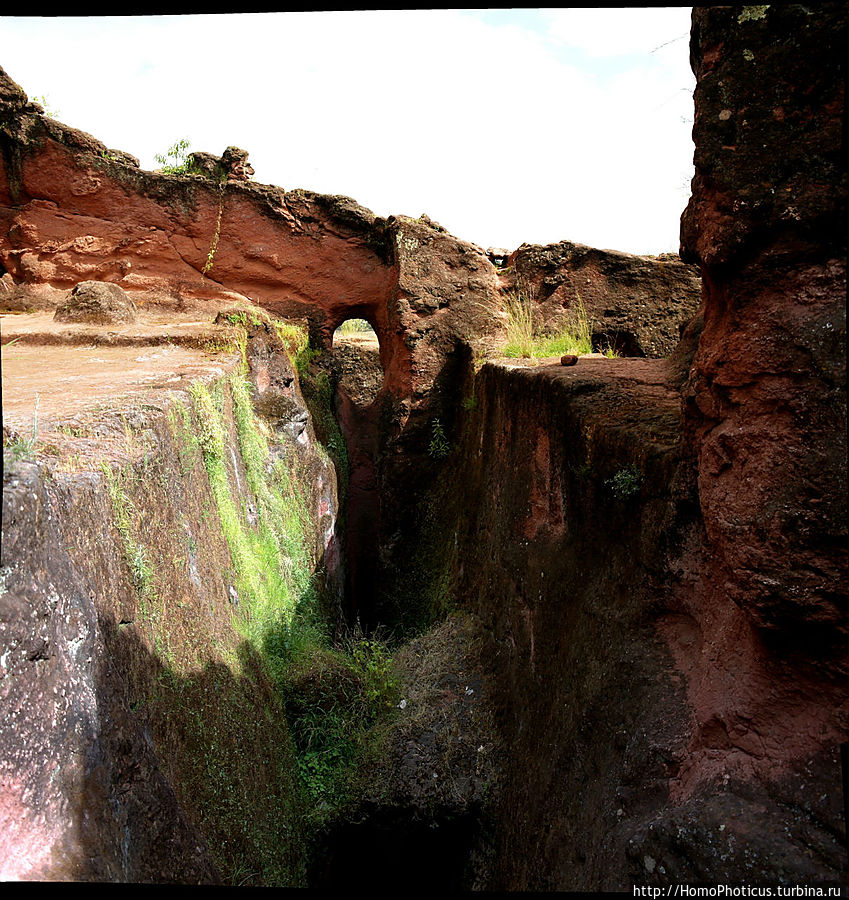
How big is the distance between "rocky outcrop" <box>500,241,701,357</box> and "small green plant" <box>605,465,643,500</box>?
181 inches

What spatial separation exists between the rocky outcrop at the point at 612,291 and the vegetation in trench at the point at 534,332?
0.04m

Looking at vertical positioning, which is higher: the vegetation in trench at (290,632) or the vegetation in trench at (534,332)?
the vegetation in trench at (534,332)

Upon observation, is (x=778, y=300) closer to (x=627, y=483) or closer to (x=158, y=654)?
(x=627, y=483)

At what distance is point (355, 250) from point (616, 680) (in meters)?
7.09

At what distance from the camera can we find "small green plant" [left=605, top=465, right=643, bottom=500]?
131 inches

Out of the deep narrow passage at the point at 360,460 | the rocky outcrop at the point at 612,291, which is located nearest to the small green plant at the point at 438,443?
the deep narrow passage at the point at 360,460

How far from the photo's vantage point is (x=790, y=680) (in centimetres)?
225

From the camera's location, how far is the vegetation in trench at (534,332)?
22.0 ft

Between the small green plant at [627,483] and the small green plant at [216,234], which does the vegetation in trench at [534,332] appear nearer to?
the small green plant at [627,483]

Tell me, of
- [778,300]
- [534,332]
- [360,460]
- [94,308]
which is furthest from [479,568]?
[360,460]

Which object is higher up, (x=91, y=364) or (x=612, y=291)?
(x=612, y=291)

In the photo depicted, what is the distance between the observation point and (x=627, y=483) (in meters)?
3.35

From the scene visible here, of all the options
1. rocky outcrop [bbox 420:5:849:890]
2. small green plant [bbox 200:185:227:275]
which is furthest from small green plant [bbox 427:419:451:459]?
rocky outcrop [bbox 420:5:849:890]

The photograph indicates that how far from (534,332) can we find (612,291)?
38.0 inches
